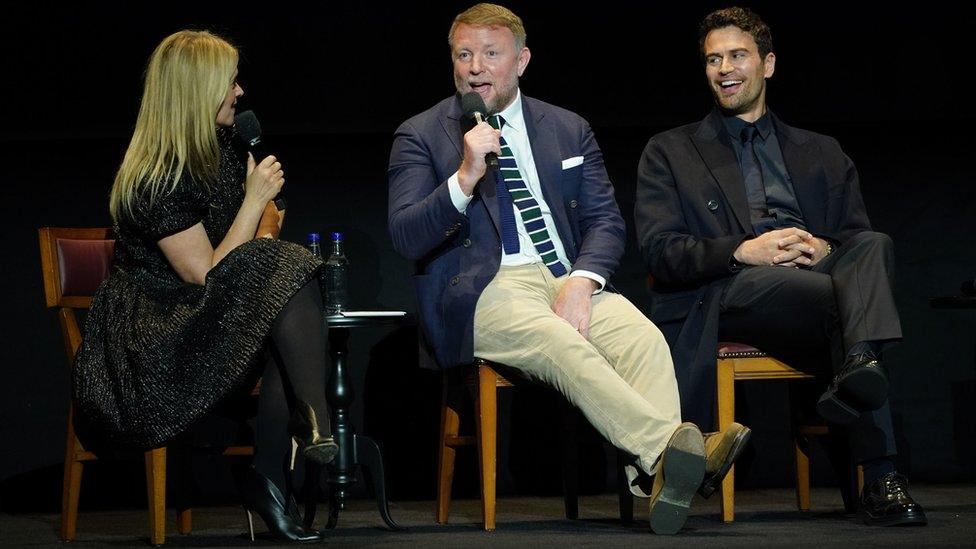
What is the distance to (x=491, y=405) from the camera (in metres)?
3.07

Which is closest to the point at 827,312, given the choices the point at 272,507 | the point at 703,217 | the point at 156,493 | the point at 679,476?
the point at 703,217

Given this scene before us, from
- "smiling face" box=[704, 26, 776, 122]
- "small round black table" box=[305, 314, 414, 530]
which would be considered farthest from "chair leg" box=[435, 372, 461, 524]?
"smiling face" box=[704, 26, 776, 122]

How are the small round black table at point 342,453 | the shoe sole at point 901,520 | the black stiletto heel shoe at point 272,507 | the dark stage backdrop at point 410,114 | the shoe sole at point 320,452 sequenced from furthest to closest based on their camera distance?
1. the dark stage backdrop at point 410,114
2. the small round black table at point 342,453
3. the shoe sole at point 901,520
4. the black stiletto heel shoe at point 272,507
5. the shoe sole at point 320,452

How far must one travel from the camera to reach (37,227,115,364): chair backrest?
10.5 feet

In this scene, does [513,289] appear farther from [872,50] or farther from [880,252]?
[872,50]

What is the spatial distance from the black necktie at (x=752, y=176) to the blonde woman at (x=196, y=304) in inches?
51.1

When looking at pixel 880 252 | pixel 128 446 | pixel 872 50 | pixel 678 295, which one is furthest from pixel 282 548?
pixel 872 50

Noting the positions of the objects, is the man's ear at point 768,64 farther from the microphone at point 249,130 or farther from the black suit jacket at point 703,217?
the microphone at point 249,130

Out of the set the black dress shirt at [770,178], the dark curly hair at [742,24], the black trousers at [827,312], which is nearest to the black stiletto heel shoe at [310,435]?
the black trousers at [827,312]

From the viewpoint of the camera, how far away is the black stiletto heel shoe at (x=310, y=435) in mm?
2590

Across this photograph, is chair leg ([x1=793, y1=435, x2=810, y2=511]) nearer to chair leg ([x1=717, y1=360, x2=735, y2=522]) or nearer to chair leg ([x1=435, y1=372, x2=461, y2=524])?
chair leg ([x1=717, y1=360, x2=735, y2=522])

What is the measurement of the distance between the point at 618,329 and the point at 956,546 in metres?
0.94

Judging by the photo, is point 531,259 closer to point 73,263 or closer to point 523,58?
point 523,58

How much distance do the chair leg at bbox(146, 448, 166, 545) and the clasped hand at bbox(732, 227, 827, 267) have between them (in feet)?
5.01
